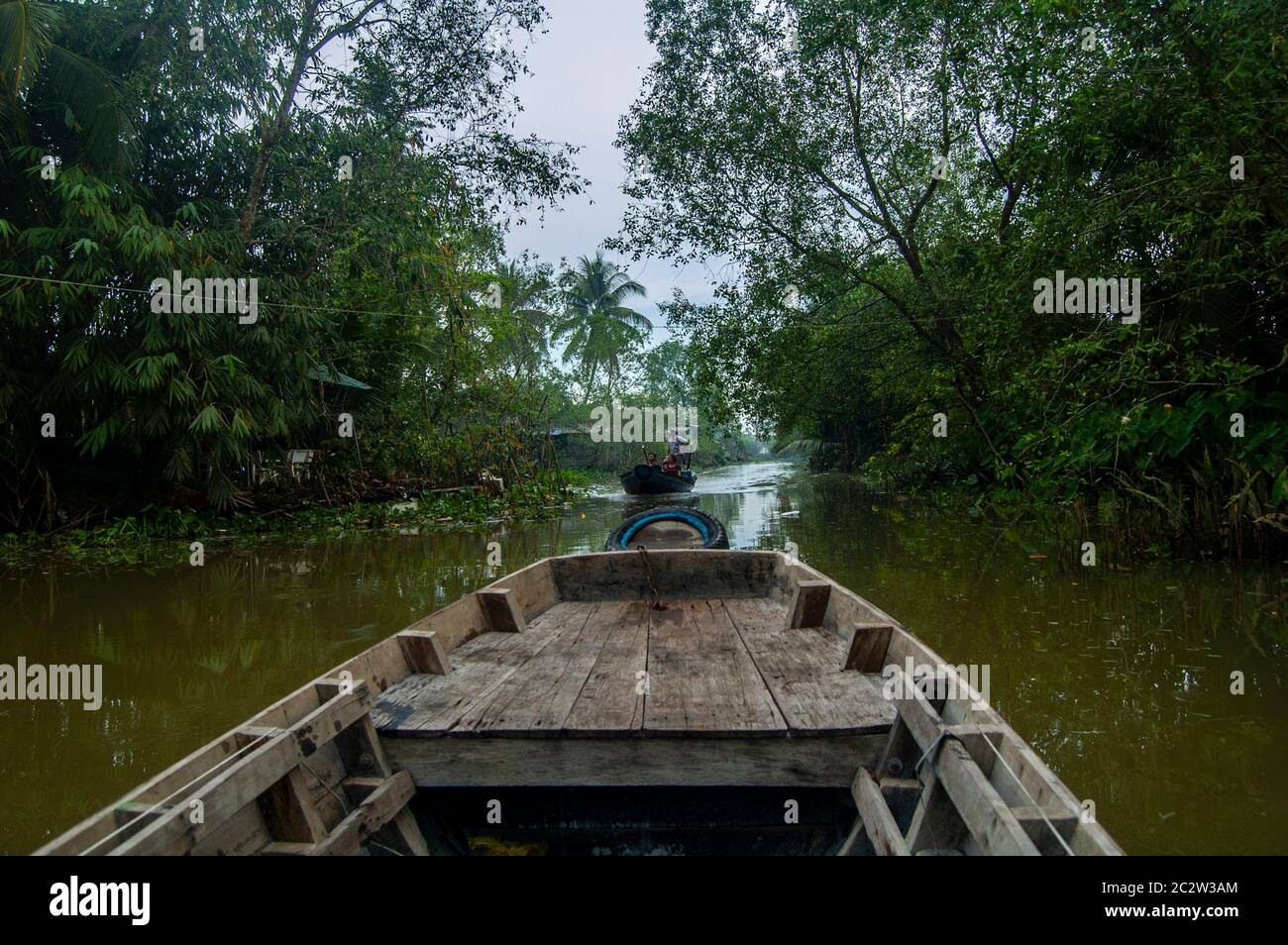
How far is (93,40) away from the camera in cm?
1046

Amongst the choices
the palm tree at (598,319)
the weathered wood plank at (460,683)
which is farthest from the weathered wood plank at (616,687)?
the palm tree at (598,319)

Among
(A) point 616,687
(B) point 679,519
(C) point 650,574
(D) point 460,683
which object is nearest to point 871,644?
(A) point 616,687

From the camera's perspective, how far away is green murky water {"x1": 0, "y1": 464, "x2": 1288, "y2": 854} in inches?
125

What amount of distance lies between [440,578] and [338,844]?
20.4 feet

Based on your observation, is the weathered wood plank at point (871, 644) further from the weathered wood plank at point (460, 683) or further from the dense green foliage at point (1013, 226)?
the dense green foliage at point (1013, 226)

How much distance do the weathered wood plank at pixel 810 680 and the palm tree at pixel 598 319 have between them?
3076 cm

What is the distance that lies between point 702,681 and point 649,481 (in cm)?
1777

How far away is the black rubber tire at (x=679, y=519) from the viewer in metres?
7.02

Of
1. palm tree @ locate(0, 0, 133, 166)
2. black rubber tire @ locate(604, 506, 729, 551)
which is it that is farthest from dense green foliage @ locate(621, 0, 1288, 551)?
palm tree @ locate(0, 0, 133, 166)

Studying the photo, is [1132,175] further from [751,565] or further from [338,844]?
[338,844]

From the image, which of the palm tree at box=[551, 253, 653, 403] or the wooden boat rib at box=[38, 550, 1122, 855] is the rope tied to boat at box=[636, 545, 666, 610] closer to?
the wooden boat rib at box=[38, 550, 1122, 855]

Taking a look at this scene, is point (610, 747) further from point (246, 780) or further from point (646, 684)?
point (246, 780)

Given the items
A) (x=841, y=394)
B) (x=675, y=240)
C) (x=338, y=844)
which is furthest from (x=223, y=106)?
(x=841, y=394)

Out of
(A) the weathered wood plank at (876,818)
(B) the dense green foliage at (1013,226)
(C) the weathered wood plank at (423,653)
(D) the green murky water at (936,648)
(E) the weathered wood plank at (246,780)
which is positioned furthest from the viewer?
(B) the dense green foliage at (1013,226)
